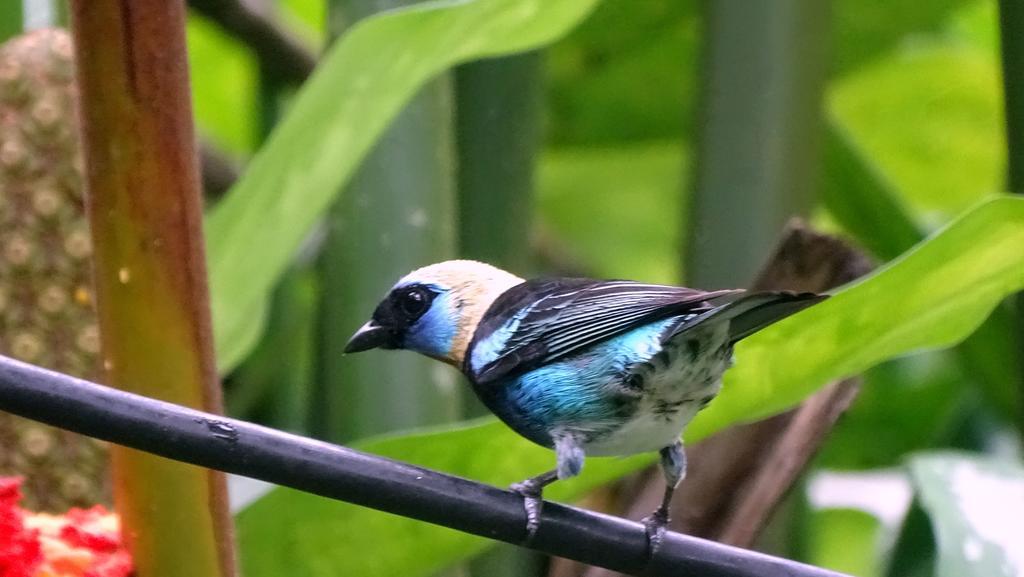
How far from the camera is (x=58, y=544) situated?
48cm

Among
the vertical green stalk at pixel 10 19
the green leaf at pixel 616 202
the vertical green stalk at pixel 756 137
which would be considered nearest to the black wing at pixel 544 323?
the vertical green stalk at pixel 756 137

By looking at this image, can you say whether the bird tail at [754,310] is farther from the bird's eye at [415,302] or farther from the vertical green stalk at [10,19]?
the vertical green stalk at [10,19]

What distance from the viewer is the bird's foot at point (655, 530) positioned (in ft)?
1.31

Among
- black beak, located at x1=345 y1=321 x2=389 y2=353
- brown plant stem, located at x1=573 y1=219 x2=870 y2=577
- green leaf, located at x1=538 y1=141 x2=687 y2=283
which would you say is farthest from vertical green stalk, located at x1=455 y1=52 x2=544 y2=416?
green leaf, located at x1=538 y1=141 x2=687 y2=283

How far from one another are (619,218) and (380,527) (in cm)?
98

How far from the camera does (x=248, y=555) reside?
61cm

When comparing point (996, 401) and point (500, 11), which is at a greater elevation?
point (500, 11)

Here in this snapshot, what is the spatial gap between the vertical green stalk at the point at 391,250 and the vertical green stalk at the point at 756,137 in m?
0.17

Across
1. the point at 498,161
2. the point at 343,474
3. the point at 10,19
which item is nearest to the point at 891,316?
the point at 343,474

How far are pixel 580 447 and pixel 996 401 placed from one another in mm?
629

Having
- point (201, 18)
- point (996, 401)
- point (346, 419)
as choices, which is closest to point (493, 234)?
point (346, 419)

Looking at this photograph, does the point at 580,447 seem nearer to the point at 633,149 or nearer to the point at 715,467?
the point at 715,467

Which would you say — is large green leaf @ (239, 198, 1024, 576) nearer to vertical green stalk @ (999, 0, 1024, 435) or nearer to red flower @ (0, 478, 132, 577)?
red flower @ (0, 478, 132, 577)

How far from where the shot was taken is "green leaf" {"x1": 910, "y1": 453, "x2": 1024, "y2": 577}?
0.56 m
